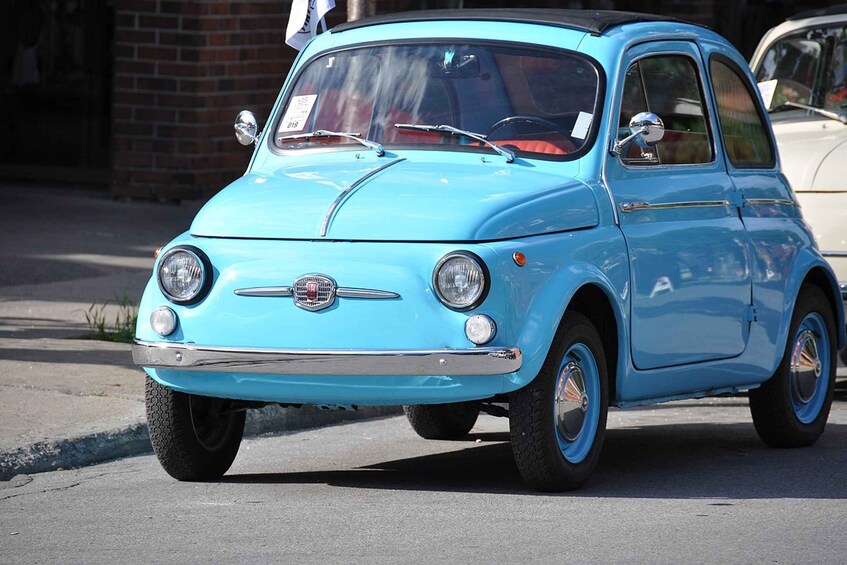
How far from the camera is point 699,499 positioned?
682cm

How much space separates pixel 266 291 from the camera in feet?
21.3

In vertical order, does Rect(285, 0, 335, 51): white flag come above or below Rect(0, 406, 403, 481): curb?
above

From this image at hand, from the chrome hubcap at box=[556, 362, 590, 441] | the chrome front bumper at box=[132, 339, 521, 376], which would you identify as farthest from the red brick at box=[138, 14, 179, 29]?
the chrome hubcap at box=[556, 362, 590, 441]

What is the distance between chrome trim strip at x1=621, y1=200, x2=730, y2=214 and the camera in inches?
283

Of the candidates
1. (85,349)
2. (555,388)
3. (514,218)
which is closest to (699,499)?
(555,388)

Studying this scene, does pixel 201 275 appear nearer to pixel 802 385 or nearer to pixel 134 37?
pixel 802 385

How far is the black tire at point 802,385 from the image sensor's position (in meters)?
8.20

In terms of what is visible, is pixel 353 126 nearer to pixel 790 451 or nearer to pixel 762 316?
pixel 762 316

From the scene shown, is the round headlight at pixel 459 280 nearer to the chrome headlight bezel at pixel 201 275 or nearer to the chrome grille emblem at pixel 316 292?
the chrome grille emblem at pixel 316 292

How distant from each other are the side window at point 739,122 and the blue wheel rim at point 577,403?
5.73 ft

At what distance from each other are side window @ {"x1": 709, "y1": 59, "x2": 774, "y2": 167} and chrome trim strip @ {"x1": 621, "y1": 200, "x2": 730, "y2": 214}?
15.9 inches

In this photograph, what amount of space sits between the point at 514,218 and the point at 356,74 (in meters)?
1.51

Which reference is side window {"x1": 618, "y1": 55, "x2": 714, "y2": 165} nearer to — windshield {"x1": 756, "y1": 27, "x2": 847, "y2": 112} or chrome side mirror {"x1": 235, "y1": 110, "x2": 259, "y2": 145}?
chrome side mirror {"x1": 235, "y1": 110, "x2": 259, "y2": 145}

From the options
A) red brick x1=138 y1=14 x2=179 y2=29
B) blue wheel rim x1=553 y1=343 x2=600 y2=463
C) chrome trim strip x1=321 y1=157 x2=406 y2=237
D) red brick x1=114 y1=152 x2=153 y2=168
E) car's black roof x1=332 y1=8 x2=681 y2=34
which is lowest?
red brick x1=114 y1=152 x2=153 y2=168
